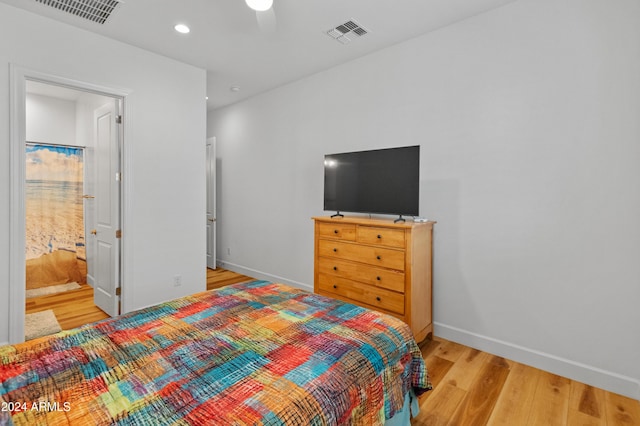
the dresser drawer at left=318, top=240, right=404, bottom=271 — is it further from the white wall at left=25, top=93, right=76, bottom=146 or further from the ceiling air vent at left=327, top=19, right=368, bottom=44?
the white wall at left=25, top=93, right=76, bottom=146

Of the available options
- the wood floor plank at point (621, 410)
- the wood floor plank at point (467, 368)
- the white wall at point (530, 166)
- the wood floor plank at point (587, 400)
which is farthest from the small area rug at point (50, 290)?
the wood floor plank at point (621, 410)

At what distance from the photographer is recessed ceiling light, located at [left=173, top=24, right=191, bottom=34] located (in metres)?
2.90

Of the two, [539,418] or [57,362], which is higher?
[57,362]

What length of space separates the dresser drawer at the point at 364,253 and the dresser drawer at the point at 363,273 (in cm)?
5

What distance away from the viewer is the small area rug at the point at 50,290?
415 centimetres

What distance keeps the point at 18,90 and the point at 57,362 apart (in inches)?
101

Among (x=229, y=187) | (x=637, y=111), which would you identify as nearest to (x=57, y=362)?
(x=637, y=111)

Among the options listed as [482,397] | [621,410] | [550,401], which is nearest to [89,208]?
[482,397]

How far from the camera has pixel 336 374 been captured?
1.23m

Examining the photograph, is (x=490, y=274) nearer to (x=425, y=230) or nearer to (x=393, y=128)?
(x=425, y=230)

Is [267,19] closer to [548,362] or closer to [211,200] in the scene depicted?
[548,362]

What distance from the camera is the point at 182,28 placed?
2.94 meters

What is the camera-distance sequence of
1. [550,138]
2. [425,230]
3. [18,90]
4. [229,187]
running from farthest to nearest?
[229,187]
[425,230]
[18,90]
[550,138]

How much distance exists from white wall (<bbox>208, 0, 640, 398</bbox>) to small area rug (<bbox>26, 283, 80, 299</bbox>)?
14.3 feet
